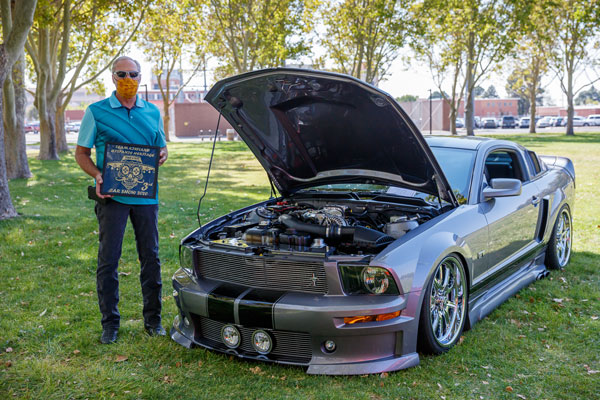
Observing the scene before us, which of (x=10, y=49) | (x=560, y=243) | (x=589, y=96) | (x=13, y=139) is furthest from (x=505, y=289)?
(x=589, y=96)

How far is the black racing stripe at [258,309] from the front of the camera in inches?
136

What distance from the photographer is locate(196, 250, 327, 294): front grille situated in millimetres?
3516

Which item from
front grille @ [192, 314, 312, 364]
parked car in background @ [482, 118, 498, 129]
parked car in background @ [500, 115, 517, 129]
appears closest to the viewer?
front grille @ [192, 314, 312, 364]

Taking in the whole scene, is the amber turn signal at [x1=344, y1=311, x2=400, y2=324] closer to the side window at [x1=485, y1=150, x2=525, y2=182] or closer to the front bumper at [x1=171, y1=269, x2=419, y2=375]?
the front bumper at [x1=171, y1=269, x2=419, y2=375]

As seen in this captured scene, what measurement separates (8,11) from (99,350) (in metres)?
7.72

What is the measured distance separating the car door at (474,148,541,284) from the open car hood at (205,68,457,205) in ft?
1.80

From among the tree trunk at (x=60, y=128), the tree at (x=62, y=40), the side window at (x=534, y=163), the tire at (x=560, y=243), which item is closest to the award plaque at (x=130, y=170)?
the side window at (x=534, y=163)

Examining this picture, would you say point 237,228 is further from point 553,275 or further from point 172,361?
point 553,275

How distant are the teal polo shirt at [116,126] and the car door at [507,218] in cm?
257

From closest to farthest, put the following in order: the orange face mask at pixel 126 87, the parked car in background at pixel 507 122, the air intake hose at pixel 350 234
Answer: the air intake hose at pixel 350 234
the orange face mask at pixel 126 87
the parked car in background at pixel 507 122

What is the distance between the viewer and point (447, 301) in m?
3.97


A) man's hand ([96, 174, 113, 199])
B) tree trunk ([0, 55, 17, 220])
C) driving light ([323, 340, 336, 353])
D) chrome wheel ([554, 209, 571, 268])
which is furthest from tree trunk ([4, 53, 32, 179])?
driving light ([323, 340, 336, 353])

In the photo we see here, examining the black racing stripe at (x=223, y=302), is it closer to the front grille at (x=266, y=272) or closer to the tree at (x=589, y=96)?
the front grille at (x=266, y=272)

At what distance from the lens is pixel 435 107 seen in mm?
55594
